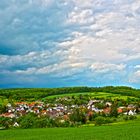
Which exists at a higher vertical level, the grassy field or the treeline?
the treeline

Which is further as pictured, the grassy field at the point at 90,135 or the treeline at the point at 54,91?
the treeline at the point at 54,91

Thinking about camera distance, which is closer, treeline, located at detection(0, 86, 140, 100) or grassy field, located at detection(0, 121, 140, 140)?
grassy field, located at detection(0, 121, 140, 140)

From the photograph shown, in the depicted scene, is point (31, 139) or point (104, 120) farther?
point (104, 120)

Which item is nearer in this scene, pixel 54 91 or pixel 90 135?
pixel 90 135

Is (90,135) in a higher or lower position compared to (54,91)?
lower

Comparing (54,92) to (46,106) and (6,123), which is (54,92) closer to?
(46,106)

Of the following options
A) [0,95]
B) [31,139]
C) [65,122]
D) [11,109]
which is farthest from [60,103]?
[31,139]

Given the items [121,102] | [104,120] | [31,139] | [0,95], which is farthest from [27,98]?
[31,139]

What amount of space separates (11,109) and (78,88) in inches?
2117

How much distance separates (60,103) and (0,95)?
1336 inches

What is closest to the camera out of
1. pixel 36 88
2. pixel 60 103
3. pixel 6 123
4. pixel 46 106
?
pixel 6 123

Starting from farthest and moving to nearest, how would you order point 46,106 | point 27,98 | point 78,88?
point 78,88, point 27,98, point 46,106

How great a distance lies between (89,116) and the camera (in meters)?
83.3

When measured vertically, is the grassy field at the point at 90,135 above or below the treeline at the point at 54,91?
below
